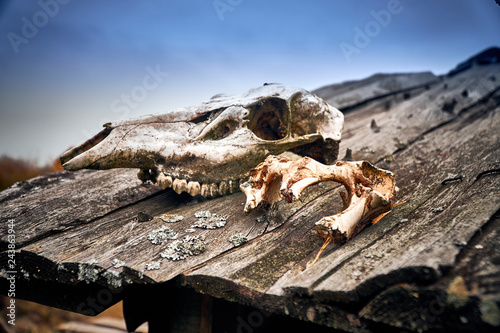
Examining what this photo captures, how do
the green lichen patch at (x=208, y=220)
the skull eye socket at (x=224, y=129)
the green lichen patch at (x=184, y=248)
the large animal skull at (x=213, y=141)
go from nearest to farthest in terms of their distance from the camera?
the green lichen patch at (x=184, y=248) < the green lichen patch at (x=208, y=220) < the large animal skull at (x=213, y=141) < the skull eye socket at (x=224, y=129)

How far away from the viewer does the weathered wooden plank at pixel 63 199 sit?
2.00 meters

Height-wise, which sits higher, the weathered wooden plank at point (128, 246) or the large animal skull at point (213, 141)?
the large animal skull at point (213, 141)

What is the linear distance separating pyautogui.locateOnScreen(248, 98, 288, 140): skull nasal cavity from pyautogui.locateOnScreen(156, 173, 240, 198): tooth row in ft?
1.78

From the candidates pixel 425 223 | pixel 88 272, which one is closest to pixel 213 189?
pixel 88 272

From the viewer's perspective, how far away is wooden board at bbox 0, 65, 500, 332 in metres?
1.07

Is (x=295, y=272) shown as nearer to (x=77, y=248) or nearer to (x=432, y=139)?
(x=77, y=248)

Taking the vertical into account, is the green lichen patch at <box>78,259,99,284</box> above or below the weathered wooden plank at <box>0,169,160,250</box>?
below

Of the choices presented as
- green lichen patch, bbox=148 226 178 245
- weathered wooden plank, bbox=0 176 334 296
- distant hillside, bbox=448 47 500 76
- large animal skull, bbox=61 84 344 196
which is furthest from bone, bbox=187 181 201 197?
distant hillside, bbox=448 47 500 76

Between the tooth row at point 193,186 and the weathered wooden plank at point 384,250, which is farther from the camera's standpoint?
the tooth row at point 193,186

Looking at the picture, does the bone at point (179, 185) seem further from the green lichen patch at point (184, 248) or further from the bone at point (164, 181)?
the green lichen patch at point (184, 248)

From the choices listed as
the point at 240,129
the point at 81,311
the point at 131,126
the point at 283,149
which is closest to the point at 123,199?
the point at 131,126

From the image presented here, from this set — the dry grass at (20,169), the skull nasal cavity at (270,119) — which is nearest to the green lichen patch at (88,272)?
the skull nasal cavity at (270,119)

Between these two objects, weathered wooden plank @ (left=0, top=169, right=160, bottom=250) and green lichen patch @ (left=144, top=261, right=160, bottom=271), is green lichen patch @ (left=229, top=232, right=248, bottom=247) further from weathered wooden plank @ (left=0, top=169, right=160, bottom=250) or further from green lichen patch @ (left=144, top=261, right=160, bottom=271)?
weathered wooden plank @ (left=0, top=169, right=160, bottom=250)

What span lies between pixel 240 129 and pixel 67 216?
1341mm
